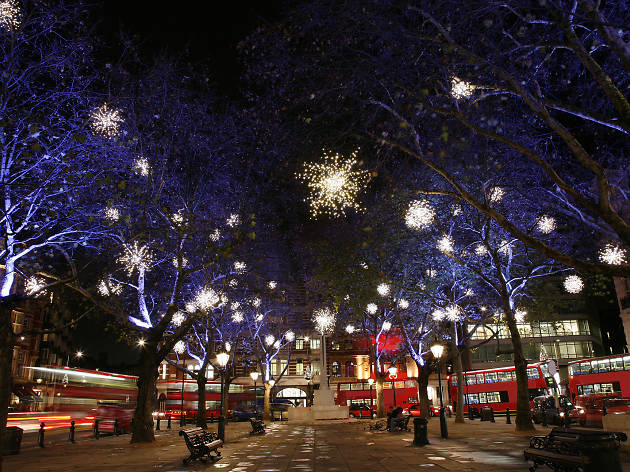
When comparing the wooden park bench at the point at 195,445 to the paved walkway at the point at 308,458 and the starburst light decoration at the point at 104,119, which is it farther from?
the starburst light decoration at the point at 104,119

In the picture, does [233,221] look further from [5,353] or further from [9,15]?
[9,15]

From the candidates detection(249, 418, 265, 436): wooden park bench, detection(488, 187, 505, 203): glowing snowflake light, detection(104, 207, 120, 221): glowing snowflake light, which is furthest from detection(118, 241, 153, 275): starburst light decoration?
detection(488, 187, 505, 203): glowing snowflake light

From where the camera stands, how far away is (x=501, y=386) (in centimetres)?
3359

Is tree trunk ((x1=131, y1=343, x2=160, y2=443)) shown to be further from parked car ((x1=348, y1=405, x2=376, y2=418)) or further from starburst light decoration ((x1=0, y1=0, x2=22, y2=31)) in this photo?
parked car ((x1=348, y1=405, x2=376, y2=418))

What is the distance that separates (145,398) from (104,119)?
10.4m

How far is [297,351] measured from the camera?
6606 centimetres

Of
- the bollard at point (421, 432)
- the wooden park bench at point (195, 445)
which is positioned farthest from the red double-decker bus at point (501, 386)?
the wooden park bench at point (195, 445)

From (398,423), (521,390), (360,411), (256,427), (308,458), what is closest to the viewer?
(308,458)

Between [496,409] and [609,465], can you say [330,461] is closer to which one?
[609,465]

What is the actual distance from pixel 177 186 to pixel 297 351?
166 ft

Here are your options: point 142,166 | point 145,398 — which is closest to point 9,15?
point 142,166

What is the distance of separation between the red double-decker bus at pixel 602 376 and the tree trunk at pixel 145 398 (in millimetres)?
24945

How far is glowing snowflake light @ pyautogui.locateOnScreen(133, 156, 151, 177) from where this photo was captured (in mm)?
16625

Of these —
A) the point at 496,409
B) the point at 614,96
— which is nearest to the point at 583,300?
the point at 496,409
